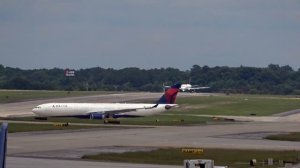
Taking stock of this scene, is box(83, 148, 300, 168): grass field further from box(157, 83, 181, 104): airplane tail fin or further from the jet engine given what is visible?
box(157, 83, 181, 104): airplane tail fin

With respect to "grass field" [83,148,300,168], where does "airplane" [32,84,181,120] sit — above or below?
above

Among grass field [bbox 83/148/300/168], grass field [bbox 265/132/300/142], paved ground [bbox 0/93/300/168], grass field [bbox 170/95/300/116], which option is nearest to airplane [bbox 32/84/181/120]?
paved ground [bbox 0/93/300/168]

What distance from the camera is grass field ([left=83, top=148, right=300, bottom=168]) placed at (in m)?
46.7

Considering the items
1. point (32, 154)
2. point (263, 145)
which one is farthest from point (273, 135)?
point (32, 154)

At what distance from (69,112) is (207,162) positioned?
88.5 meters

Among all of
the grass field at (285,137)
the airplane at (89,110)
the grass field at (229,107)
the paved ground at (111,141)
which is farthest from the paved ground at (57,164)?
the grass field at (229,107)

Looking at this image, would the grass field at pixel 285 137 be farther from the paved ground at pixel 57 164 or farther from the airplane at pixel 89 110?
the airplane at pixel 89 110

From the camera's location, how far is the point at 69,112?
108 metres

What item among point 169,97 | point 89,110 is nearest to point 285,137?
point 89,110

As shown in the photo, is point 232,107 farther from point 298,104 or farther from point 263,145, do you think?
point 263,145

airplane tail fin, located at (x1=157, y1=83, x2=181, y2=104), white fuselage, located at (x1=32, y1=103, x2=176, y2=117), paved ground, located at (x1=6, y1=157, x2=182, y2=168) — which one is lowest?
paved ground, located at (x1=6, y1=157, x2=182, y2=168)

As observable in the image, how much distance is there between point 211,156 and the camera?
50750 millimetres

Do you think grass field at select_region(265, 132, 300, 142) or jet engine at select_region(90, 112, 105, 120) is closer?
grass field at select_region(265, 132, 300, 142)

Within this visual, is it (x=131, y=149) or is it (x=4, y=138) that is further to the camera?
(x=131, y=149)
